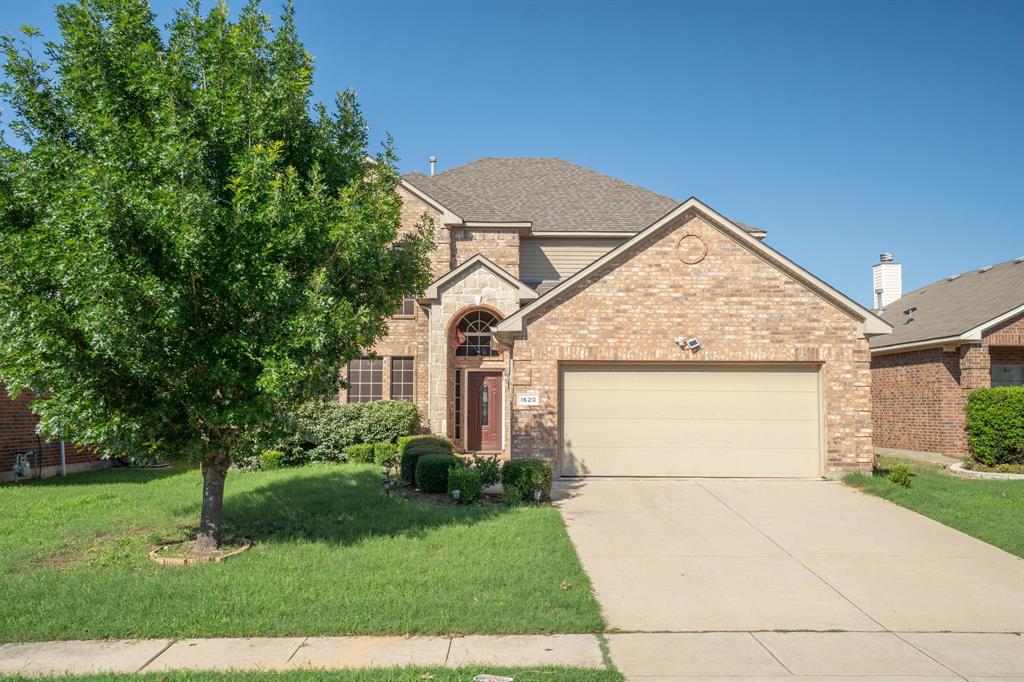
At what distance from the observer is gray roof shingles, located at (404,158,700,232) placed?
22844mm

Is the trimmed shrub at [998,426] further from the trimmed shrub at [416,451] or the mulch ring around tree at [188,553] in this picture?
the mulch ring around tree at [188,553]

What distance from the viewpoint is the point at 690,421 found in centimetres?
→ 1522

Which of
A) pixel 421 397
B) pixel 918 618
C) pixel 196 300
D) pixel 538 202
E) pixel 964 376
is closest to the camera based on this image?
pixel 918 618

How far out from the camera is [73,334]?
8000mm

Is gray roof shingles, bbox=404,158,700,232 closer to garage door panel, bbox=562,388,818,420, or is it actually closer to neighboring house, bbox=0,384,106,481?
garage door panel, bbox=562,388,818,420

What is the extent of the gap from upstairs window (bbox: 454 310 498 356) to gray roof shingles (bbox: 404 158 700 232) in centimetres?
353

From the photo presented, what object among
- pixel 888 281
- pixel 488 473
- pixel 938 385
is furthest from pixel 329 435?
pixel 888 281

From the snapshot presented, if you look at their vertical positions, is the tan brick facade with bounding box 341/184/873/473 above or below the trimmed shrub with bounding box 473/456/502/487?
above

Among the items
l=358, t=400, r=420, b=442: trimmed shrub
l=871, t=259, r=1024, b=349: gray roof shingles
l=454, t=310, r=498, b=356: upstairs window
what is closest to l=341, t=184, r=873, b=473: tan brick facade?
l=358, t=400, r=420, b=442: trimmed shrub

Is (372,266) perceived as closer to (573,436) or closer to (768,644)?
(768,644)

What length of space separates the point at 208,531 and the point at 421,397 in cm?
1120

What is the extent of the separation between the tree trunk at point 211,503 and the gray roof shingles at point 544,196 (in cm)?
1361

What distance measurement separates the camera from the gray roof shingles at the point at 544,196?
22.8 meters

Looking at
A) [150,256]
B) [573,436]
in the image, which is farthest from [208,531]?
[573,436]
